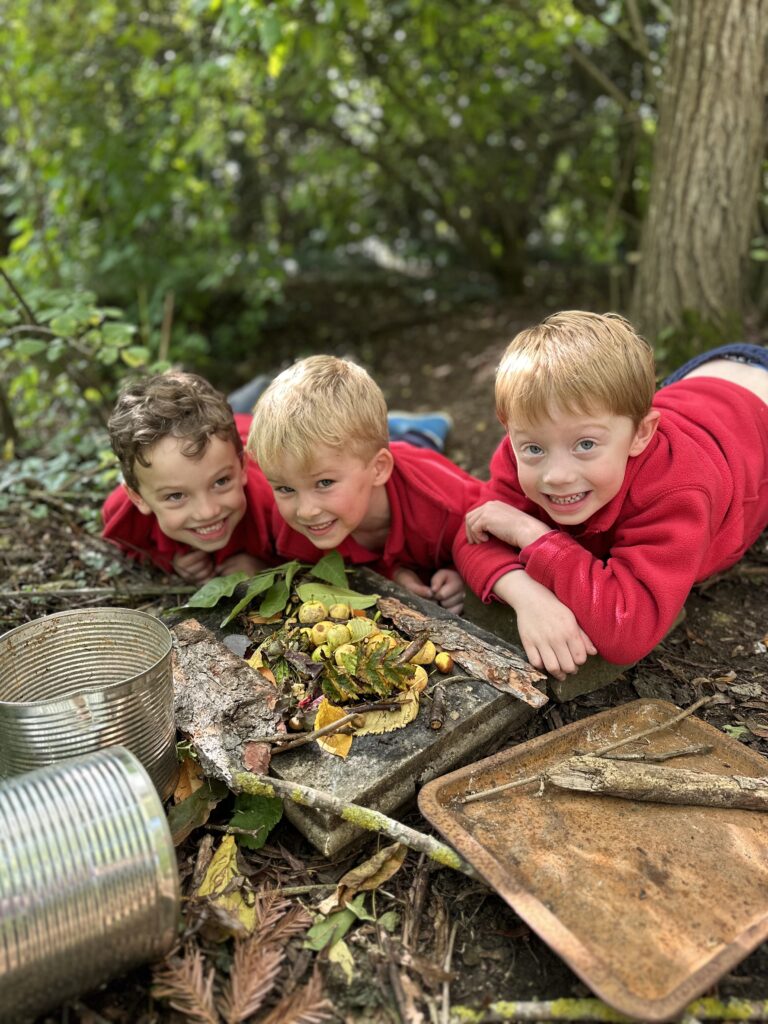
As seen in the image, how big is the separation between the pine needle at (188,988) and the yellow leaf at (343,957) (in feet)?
0.93

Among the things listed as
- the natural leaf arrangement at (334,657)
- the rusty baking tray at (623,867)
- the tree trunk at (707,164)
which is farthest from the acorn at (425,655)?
the tree trunk at (707,164)

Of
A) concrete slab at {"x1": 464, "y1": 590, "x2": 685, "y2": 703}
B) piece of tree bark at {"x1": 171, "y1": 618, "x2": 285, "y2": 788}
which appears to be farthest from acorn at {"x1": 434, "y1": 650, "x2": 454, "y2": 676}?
piece of tree bark at {"x1": 171, "y1": 618, "x2": 285, "y2": 788}

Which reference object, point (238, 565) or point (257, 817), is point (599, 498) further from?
point (238, 565)

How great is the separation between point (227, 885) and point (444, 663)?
90cm

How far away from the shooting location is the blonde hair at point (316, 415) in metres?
2.89

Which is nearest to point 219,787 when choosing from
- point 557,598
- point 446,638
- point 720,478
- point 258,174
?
point 446,638

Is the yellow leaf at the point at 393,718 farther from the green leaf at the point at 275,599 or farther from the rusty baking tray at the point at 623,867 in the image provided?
the green leaf at the point at 275,599

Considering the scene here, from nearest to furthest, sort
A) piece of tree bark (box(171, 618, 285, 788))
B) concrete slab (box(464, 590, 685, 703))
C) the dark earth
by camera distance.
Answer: the dark earth → piece of tree bark (box(171, 618, 285, 788)) → concrete slab (box(464, 590, 685, 703))

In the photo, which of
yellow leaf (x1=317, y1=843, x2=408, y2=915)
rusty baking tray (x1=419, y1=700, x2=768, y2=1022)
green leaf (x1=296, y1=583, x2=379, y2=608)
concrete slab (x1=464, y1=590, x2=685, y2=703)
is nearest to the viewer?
rusty baking tray (x1=419, y1=700, x2=768, y2=1022)

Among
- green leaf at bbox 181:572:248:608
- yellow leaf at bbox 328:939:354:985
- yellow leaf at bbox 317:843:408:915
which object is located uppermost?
green leaf at bbox 181:572:248:608

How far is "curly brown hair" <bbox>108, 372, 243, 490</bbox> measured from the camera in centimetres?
312

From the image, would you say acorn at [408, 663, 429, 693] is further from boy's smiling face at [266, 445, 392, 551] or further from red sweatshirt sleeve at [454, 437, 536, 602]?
boy's smiling face at [266, 445, 392, 551]

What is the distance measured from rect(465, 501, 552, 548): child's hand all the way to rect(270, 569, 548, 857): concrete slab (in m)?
0.54

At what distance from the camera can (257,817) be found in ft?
7.47
